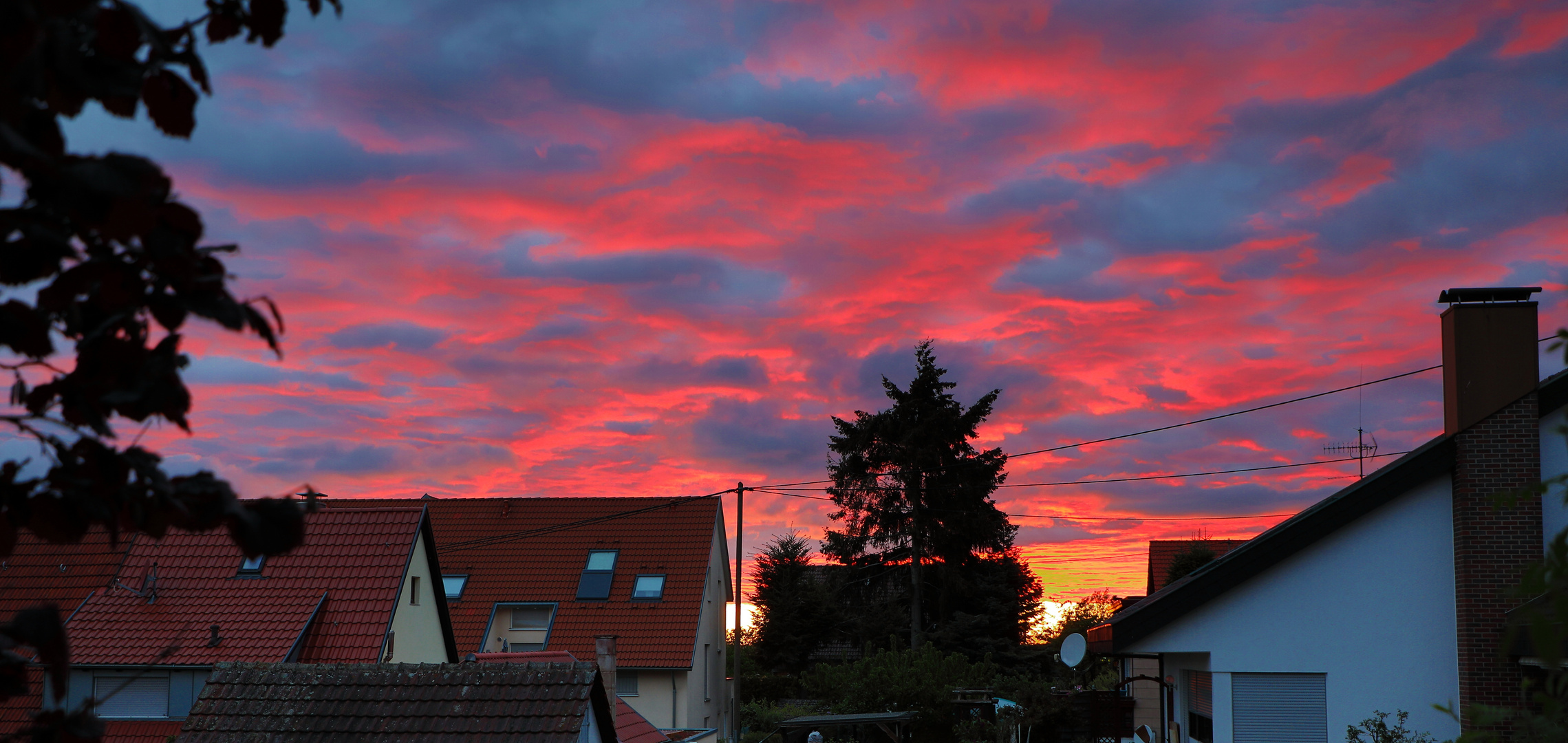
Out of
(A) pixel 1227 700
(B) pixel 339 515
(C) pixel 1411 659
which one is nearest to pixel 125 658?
(B) pixel 339 515

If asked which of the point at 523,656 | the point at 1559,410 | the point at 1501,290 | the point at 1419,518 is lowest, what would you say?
the point at 523,656

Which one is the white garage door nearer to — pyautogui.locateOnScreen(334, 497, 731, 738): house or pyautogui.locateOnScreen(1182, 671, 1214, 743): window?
pyautogui.locateOnScreen(1182, 671, 1214, 743): window

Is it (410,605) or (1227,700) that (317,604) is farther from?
(1227,700)

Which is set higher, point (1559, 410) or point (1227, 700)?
point (1559, 410)

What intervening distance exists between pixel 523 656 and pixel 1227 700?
12.0m

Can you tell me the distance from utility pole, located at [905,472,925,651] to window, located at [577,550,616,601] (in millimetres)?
13994

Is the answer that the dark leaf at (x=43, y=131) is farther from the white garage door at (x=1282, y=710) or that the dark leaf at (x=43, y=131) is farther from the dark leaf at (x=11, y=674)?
the white garage door at (x=1282, y=710)

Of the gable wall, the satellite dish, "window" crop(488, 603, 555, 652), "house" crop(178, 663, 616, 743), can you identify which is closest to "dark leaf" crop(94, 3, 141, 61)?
"house" crop(178, 663, 616, 743)

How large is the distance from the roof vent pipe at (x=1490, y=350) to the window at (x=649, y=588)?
22933mm

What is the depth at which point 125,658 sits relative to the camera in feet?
62.7

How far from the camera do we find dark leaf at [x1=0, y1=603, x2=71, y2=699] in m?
1.99

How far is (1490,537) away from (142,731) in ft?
A: 67.5

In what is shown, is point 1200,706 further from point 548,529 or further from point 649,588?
point 548,529

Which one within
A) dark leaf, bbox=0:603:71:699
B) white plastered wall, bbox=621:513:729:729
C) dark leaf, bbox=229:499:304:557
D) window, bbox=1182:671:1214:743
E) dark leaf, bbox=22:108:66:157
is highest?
dark leaf, bbox=22:108:66:157
